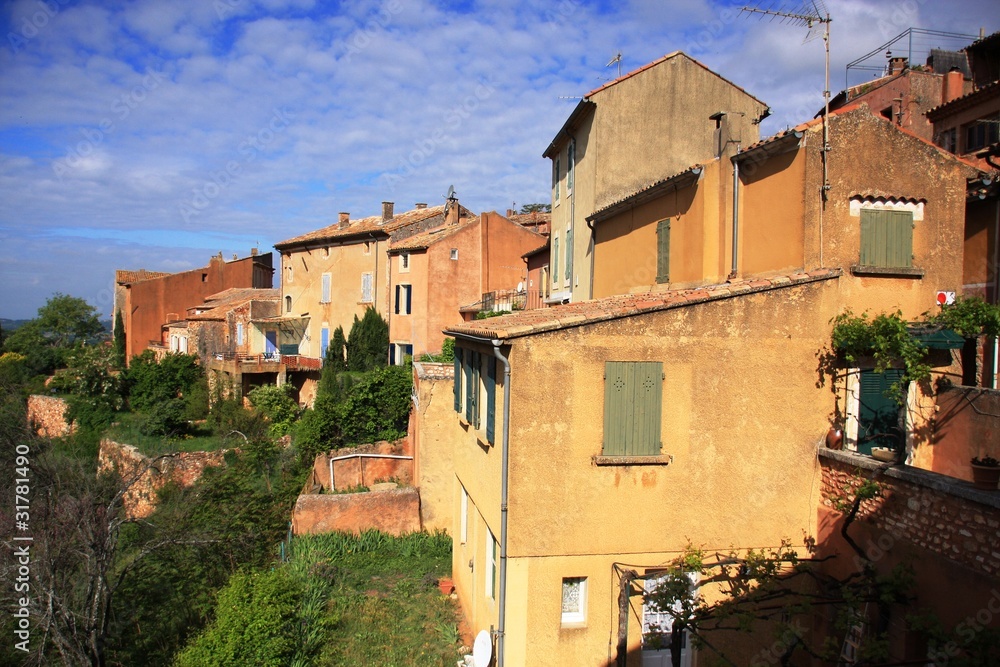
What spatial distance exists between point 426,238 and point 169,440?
15.4 metres

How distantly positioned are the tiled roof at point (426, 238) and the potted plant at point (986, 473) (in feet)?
89.0

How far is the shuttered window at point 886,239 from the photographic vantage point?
10133 millimetres

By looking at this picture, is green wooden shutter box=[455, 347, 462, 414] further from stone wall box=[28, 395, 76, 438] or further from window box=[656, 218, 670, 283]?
stone wall box=[28, 395, 76, 438]

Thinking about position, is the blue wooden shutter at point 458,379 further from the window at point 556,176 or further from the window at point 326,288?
the window at point 326,288

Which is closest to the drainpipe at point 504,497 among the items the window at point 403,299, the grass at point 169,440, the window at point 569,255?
the window at point 569,255

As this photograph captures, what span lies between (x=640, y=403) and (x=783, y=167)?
4.68 m

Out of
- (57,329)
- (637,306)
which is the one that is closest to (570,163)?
(637,306)

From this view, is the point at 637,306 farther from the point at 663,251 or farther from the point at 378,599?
the point at 378,599

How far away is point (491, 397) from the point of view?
10.2 metres

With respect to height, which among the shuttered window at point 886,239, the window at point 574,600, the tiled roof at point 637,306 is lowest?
the window at point 574,600

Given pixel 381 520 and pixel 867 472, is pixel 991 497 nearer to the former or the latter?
pixel 867 472

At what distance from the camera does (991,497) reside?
699 cm

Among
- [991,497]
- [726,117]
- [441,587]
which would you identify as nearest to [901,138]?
[726,117]

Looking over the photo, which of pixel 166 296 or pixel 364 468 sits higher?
pixel 166 296
